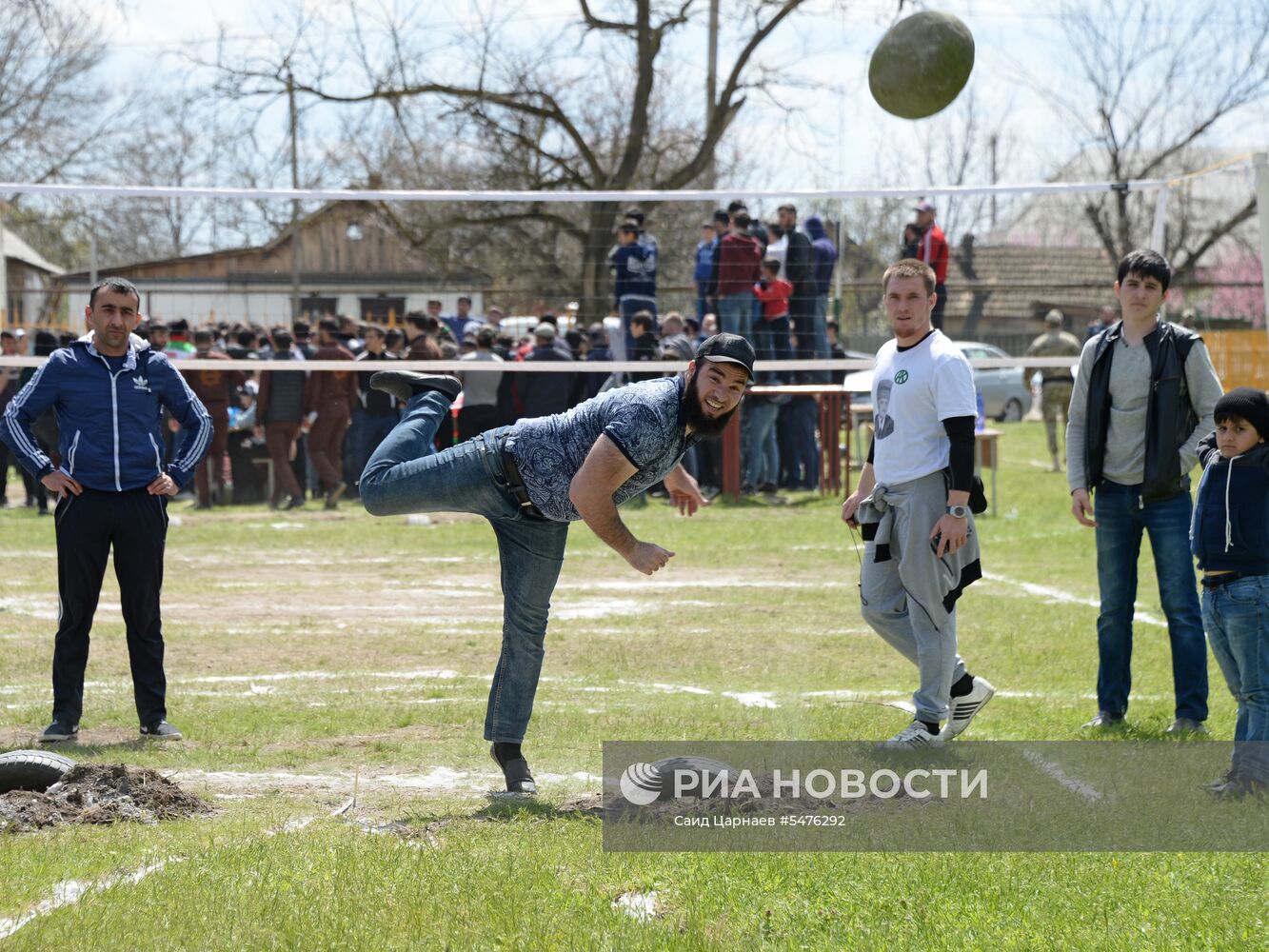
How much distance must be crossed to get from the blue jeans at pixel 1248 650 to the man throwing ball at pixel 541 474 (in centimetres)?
227

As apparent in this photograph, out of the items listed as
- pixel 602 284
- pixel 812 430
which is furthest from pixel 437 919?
pixel 602 284

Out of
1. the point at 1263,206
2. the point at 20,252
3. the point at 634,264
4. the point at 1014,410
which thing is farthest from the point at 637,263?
the point at 20,252

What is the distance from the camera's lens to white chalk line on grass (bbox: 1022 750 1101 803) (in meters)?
5.79

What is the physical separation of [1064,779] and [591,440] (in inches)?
92.6

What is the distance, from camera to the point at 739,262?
16984 millimetres

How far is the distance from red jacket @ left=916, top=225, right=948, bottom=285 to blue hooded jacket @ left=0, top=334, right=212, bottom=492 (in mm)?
10053

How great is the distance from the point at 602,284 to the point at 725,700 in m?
16.1

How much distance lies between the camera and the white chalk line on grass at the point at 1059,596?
1041 cm

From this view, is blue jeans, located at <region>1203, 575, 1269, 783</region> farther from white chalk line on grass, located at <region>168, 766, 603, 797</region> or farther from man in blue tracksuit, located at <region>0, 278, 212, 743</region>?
man in blue tracksuit, located at <region>0, 278, 212, 743</region>

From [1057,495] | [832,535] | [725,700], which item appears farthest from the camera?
[1057,495]

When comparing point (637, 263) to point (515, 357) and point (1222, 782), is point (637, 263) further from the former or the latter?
point (1222, 782)

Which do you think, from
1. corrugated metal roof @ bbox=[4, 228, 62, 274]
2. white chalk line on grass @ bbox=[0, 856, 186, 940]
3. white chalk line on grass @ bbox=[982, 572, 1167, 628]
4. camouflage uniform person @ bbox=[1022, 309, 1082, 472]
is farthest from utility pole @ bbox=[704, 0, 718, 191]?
corrugated metal roof @ bbox=[4, 228, 62, 274]

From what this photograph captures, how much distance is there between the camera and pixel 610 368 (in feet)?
46.4

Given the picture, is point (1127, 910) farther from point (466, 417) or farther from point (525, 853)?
point (466, 417)
